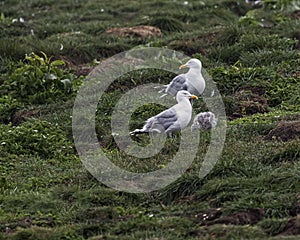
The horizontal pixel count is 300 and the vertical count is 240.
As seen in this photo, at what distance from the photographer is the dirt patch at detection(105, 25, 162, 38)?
545 inches

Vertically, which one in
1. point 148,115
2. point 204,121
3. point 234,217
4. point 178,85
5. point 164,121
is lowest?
point 148,115

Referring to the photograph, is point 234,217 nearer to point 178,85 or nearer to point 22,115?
point 178,85

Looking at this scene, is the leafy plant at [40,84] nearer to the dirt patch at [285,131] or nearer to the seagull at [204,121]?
the seagull at [204,121]

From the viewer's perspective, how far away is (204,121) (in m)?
8.60

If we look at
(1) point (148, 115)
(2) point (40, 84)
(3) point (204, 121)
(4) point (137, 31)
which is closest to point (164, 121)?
(3) point (204, 121)

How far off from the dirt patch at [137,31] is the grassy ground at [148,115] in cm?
15

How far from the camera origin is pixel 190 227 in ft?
20.7

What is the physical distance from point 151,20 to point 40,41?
2.41 meters

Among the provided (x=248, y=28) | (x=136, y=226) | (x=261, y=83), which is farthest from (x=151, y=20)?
(x=136, y=226)

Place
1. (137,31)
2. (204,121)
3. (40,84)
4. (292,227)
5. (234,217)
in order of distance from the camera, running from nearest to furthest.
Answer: (292,227)
(234,217)
(204,121)
(40,84)
(137,31)

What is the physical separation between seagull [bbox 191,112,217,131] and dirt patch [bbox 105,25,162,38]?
17.3 feet

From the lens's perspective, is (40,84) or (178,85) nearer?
(178,85)

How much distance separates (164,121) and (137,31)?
5.73 m

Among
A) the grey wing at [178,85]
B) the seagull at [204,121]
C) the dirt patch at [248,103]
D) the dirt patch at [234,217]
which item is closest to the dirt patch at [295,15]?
the dirt patch at [248,103]
